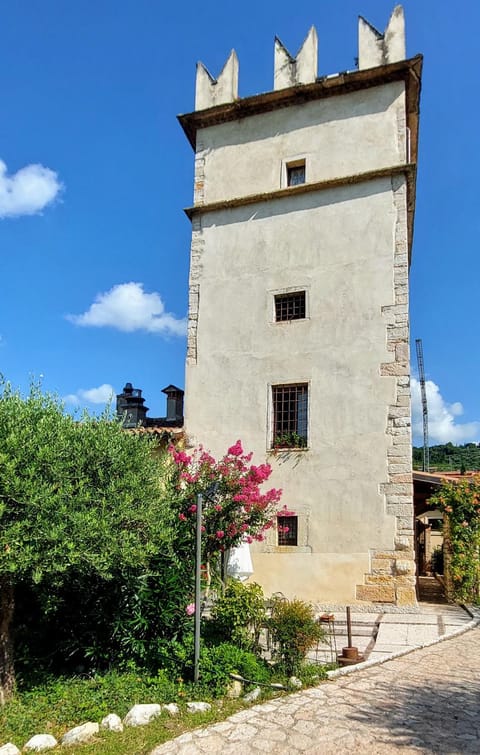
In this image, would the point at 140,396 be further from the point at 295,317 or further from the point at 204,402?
the point at 295,317

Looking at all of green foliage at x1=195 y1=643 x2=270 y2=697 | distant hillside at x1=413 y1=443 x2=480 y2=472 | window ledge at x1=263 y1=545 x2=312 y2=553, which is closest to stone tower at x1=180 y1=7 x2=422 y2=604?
window ledge at x1=263 y1=545 x2=312 y2=553

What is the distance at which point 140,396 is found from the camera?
1880cm

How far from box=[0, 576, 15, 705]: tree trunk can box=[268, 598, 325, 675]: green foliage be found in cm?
290

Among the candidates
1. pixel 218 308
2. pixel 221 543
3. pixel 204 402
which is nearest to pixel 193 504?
pixel 221 543

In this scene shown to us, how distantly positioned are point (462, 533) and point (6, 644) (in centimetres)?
890

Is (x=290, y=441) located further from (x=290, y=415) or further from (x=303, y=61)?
(x=303, y=61)

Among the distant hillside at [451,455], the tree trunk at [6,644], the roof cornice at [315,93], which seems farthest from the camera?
the distant hillside at [451,455]

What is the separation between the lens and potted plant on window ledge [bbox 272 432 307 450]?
12.0m

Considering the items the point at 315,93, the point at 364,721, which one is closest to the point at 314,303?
the point at 315,93

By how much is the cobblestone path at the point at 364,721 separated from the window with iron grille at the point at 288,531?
5.17 metres

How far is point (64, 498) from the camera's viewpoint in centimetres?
600

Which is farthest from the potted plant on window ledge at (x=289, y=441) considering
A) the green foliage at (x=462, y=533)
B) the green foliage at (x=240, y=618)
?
the green foliage at (x=240, y=618)

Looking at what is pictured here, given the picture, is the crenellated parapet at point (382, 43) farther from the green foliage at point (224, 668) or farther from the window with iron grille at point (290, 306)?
the green foliage at point (224, 668)

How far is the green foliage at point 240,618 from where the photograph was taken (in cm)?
685
